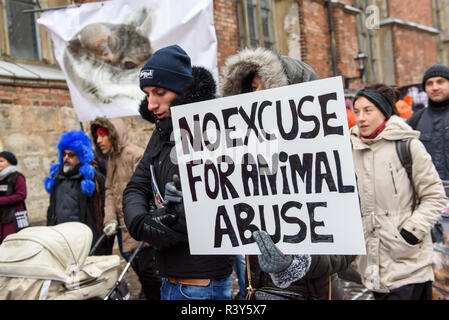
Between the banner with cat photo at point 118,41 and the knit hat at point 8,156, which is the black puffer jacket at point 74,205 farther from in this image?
the knit hat at point 8,156

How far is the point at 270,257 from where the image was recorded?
72.9 inches

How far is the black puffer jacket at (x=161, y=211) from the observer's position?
2.15m

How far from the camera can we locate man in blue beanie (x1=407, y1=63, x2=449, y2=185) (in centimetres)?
426

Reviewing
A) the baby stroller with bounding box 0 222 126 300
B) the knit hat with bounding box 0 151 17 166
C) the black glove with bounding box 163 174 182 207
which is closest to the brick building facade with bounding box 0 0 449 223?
the knit hat with bounding box 0 151 17 166

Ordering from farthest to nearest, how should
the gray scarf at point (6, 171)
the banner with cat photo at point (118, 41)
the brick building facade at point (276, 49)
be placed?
the brick building facade at point (276, 49), the gray scarf at point (6, 171), the banner with cat photo at point (118, 41)

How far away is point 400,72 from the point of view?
16328mm

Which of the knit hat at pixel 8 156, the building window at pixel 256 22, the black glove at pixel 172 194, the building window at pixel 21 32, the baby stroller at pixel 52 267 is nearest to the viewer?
the black glove at pixel 172 194

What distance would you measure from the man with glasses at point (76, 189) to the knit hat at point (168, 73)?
2650 mm

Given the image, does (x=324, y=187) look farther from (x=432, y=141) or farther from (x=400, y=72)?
(x=400, y=72)

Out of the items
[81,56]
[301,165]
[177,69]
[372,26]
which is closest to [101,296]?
[177,69]

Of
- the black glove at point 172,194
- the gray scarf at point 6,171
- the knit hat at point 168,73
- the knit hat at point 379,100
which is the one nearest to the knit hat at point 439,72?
the knit hat at point 379,100

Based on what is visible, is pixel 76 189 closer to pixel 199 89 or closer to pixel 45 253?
pixel 45 253

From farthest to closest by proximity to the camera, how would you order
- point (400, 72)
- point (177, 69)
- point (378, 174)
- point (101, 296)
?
point (400, 72), point (101, 296), point (378, 174), point (177, 69)
